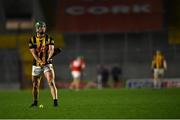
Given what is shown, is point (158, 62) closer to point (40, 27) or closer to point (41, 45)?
point (41, 45)

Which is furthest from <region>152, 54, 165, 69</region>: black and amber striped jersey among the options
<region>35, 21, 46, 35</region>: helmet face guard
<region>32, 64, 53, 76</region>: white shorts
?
<region>35, 21, 46, 35</region>: helmet face guard

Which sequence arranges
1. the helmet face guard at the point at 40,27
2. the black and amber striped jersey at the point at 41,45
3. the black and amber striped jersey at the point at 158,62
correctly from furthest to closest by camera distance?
the black and amber striped jersey at the point at 158,62 < the black and amber striped jersey at the point at 41,45 < the helmet face guard at the point at 40,27

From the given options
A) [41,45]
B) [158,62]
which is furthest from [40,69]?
[158,62]

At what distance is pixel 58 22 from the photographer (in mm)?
47531

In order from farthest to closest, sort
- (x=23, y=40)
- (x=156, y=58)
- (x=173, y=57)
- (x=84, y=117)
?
(x=23, y=40) < (x=173, y=57) < (x=156, y=58) < (x=84, y=117)

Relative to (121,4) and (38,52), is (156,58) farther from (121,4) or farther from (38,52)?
(38,52)

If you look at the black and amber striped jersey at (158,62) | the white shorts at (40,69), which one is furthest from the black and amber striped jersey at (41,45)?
the black and amber striped jersey at (158,62)

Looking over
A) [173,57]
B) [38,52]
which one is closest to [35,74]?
[38,52]

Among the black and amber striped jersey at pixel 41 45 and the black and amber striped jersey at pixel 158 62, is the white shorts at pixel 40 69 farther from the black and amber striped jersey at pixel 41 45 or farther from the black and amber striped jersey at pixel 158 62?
the black and amber striped jersey at pixel 158 62

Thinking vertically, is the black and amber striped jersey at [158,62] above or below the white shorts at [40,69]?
above

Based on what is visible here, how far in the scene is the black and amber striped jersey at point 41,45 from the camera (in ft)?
Result: 59.7

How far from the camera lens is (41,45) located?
59.9ft

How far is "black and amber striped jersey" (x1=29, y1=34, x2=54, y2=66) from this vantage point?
18.2 meters

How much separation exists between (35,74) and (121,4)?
28.9m
